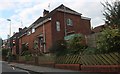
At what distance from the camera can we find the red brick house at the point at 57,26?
4481cm

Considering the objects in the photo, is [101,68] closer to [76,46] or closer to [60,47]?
[76,46]

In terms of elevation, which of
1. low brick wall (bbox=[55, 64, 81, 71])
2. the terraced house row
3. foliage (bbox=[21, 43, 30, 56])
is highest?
the terraced house row

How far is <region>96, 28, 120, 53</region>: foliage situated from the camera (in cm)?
1767

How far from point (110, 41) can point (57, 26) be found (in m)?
27.7

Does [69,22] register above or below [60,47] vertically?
above

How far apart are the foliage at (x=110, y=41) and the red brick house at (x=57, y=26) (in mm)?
24103

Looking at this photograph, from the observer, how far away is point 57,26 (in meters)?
45.5

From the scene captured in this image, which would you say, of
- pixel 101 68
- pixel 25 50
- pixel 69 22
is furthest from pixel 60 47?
pixel 25 50

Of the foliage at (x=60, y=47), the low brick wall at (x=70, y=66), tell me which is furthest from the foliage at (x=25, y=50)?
the low brick wall at (x=70, y=66)

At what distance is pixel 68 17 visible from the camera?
48.0m

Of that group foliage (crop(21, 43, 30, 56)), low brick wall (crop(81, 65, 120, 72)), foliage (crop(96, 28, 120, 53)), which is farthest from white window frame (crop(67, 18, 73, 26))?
foliage (crop(96, 28, 120, 53))

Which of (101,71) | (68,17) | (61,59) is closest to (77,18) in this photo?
(68,17)

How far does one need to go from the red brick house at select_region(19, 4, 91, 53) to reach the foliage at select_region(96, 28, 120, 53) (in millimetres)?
24103

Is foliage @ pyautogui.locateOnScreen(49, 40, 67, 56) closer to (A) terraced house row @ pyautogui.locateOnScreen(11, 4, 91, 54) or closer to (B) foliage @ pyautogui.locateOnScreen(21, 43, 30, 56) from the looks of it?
(A) terraced house row @ pyautogui.locateOnScreen(11, 4, 91, 54)
